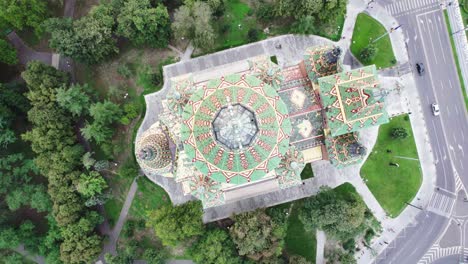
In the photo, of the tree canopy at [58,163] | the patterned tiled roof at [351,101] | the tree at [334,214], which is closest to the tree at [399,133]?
the tree at [334,214]

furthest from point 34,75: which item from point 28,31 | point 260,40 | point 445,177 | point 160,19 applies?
point 445,177

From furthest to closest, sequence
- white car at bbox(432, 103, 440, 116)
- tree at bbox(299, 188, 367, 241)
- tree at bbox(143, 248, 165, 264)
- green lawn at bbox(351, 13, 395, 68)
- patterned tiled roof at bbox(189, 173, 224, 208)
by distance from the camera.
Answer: green lawn at bbox(351, 13, 395, 68) < white car at bbox(432, 103, 440, 116) < tree at bbox(143, 248, 165, 264) < tree at bbox(299, 188, 367, 241) < patterned tiled roof at bbox(189, 173, 224, 208)

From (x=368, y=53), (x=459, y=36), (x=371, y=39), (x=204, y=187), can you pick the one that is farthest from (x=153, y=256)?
(x=459, y=36)

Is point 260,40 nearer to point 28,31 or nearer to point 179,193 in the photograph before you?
point 179,193

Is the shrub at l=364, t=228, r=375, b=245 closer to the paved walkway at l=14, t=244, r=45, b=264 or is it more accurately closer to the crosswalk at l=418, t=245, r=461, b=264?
the crosswalk at l=418, t=245, r=461, b=264

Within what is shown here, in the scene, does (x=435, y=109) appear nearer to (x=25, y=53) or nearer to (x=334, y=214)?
(x=334, y=214)

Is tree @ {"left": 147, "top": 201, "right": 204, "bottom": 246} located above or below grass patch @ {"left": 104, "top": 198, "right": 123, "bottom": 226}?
below

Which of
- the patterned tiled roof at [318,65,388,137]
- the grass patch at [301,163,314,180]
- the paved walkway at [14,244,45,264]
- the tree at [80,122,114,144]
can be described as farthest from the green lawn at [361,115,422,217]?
the paved walkway at [14,244,45,264]
